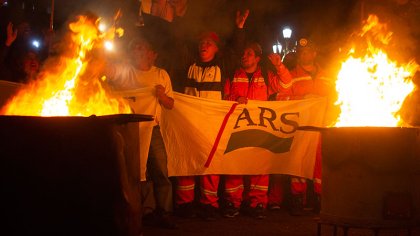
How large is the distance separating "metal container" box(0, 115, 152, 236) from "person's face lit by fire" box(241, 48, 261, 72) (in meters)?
3.73

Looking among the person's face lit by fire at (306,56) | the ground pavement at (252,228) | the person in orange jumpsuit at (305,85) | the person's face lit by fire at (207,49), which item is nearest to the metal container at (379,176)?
the ground pavement at (252,228)

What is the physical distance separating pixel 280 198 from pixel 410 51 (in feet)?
11.6

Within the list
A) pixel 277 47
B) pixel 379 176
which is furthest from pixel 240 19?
pixel 277 47

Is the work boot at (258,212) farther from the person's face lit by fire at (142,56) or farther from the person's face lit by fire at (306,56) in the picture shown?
the person's face lit by fire at (142,56)

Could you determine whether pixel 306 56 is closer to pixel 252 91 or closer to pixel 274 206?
pixel 252 91

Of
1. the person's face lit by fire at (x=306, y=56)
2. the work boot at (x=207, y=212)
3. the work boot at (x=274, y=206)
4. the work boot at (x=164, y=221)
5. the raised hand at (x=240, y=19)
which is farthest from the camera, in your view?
the raised hand at (x=240, y=19)

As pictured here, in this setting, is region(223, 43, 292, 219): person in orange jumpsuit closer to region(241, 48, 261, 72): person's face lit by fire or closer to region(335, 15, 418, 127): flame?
region(241, 48, 261, 72): person's face lit by fire

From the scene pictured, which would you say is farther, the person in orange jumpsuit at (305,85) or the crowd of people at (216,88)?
the person in orange jumpsuit at (305,85)

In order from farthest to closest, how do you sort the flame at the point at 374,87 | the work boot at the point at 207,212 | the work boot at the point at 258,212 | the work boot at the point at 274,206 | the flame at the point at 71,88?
1. the work boot at the point at 274,206
2. the work boot at the point at 258,212
3. the work boot at the point at 207,212
4. the flame at the point at 374,87
5. the flame at the point at 71,88

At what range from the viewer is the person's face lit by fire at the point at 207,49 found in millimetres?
6906

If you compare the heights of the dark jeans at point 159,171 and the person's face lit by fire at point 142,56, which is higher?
the person's face lit by fire at point 142,56

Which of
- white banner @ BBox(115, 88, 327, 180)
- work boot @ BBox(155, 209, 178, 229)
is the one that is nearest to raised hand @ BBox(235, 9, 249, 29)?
white banner @ BBox(115, 88, 327, 180)

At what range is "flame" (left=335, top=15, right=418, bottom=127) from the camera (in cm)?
516

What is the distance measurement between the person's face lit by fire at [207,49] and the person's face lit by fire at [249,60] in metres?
0.46
